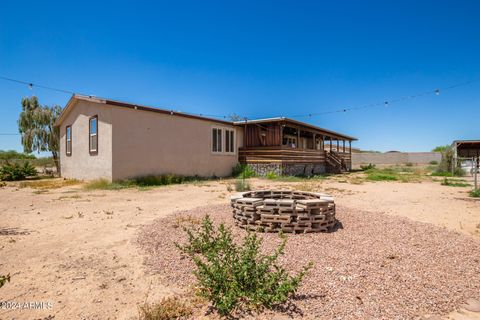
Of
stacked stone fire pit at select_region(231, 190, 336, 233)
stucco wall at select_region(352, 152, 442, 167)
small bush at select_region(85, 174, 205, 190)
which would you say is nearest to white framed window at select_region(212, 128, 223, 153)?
small bush at select_region(85, 174, 205, 190)

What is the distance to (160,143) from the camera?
13.4 m

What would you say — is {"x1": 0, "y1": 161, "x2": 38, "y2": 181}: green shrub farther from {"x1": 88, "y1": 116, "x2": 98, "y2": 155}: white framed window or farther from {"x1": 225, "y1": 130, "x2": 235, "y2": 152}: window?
{"x1": 225, "y1": 130, "x2": 235, "y2": 152}: window

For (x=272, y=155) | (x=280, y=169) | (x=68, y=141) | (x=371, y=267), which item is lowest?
(x=371, y=267)

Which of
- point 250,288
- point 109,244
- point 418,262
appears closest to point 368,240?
point 418,262

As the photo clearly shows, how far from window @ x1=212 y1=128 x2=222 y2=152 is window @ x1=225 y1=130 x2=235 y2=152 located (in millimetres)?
607

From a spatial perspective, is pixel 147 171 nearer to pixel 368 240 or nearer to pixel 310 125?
pixel 368 240

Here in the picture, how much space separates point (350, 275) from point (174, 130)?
12.7 metres

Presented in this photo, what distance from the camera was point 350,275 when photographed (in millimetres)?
2848

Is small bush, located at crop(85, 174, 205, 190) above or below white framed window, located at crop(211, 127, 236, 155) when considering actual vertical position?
below

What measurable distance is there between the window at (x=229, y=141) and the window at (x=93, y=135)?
797 centimetres

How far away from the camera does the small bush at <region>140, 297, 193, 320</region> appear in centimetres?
207

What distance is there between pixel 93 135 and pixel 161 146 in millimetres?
3488

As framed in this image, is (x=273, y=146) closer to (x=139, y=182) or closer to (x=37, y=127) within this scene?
(x=139, y=182)

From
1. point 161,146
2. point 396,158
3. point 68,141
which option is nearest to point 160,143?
point 161,146
